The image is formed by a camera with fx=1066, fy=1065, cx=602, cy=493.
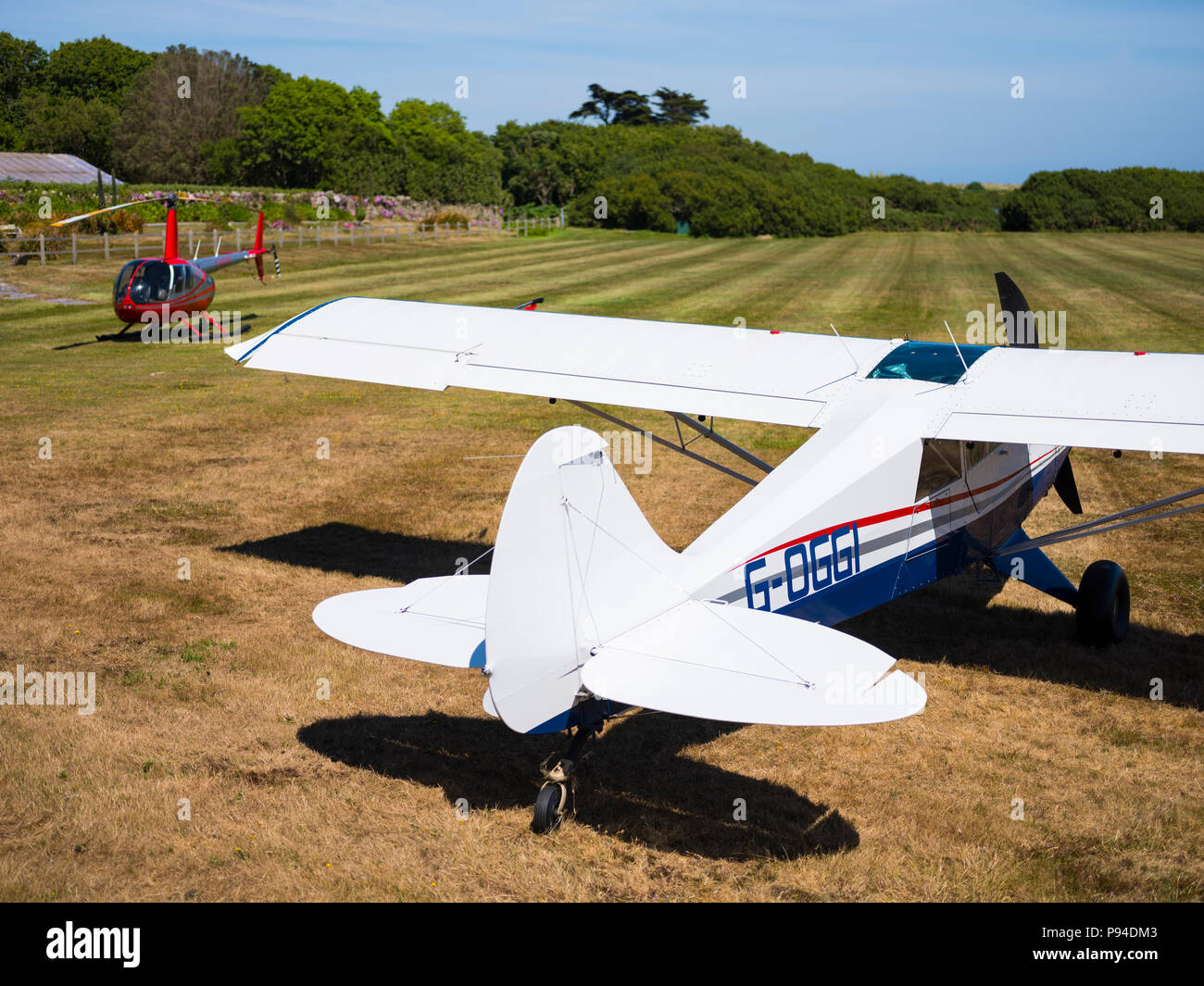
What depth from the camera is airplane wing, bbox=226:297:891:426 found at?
9.49 metres

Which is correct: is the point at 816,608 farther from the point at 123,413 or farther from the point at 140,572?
the point at 123,413

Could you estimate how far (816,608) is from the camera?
278 inches

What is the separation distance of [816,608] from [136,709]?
5.04 m

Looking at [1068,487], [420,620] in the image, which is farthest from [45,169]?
[420,620]

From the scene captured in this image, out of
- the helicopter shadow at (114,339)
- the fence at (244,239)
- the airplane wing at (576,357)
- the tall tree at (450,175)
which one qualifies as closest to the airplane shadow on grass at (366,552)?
the airplane wing at (576,357)

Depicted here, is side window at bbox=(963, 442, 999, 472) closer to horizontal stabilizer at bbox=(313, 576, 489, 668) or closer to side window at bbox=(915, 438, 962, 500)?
side window at bbox=(915, 438, 962, 500)

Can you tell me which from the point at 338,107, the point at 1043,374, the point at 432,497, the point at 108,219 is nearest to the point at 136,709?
the point at 432,497

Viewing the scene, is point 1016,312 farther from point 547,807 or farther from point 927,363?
point 547,807

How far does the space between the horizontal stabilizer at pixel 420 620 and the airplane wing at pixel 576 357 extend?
3.28m

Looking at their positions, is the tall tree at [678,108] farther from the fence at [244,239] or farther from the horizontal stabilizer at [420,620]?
the horizontal stabilizer at [420,620]

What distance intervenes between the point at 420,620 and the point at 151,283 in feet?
74.0

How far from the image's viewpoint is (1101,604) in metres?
9.26

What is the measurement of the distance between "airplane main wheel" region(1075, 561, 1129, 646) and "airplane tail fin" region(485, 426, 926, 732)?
4861 millimetres
